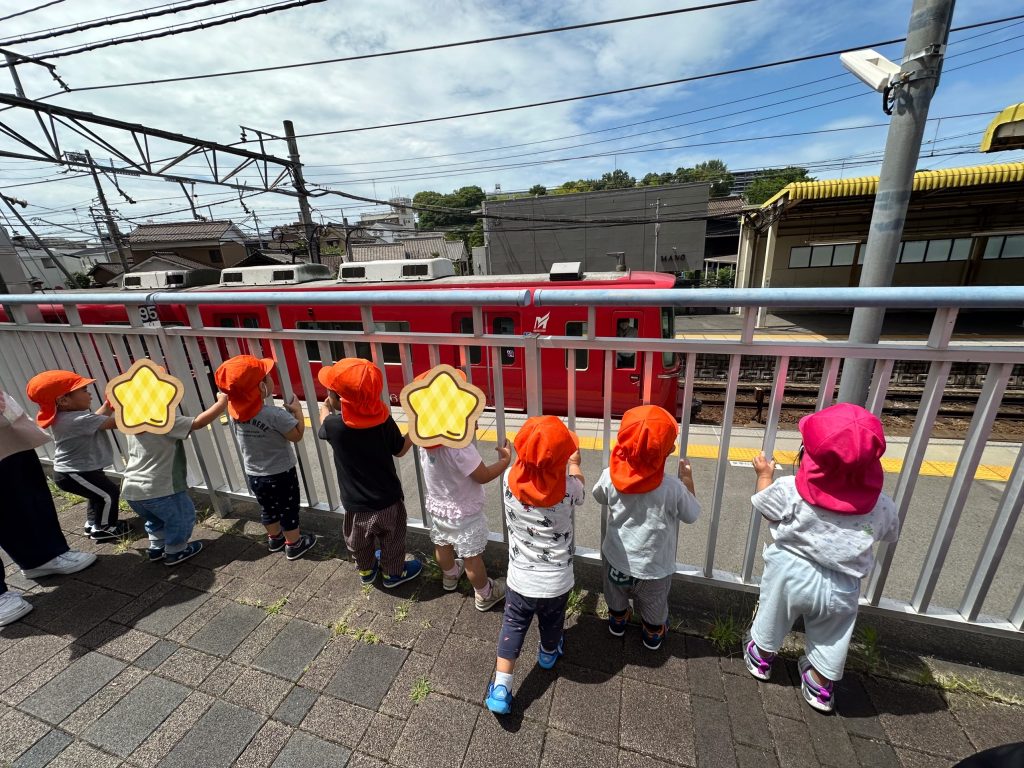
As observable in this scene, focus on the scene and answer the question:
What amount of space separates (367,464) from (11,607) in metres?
1.93

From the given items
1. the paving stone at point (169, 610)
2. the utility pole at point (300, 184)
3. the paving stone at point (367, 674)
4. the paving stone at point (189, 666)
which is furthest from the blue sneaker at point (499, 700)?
the utility pole at point (300, 184)

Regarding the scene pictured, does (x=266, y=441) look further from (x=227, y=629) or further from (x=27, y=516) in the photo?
(x=27, y=516)

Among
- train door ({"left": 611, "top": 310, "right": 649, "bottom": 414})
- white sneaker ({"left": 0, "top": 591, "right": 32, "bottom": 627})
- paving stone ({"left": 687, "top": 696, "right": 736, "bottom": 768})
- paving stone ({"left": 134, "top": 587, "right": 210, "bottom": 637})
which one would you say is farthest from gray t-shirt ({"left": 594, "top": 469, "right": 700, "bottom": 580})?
train door ({"left": 611, "top": 310, "right": 649, "bottom": 414})

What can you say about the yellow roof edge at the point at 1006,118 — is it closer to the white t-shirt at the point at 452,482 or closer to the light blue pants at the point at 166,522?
the white t-shirt at the point at 452,482

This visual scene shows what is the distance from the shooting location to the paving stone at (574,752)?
147 centimetres

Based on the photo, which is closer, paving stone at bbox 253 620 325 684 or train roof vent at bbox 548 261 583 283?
paving stone at bbox 253 620 325 684

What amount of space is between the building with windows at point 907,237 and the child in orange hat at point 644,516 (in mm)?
12738

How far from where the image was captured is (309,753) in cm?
152

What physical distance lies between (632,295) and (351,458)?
1494 mm

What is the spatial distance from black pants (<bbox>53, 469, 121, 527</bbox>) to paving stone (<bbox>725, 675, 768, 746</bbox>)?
3538 millimetres

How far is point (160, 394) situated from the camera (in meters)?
2.34

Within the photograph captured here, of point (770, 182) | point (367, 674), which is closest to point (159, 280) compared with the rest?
point (367, 674)

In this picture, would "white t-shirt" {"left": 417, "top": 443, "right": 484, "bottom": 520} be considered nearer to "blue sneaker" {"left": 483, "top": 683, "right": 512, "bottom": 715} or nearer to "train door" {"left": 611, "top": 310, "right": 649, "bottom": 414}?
"blue sneaker" {"left": 483, "top": 683, "right": 512, "bottom": 715}

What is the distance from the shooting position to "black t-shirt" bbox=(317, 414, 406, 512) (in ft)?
6.78
